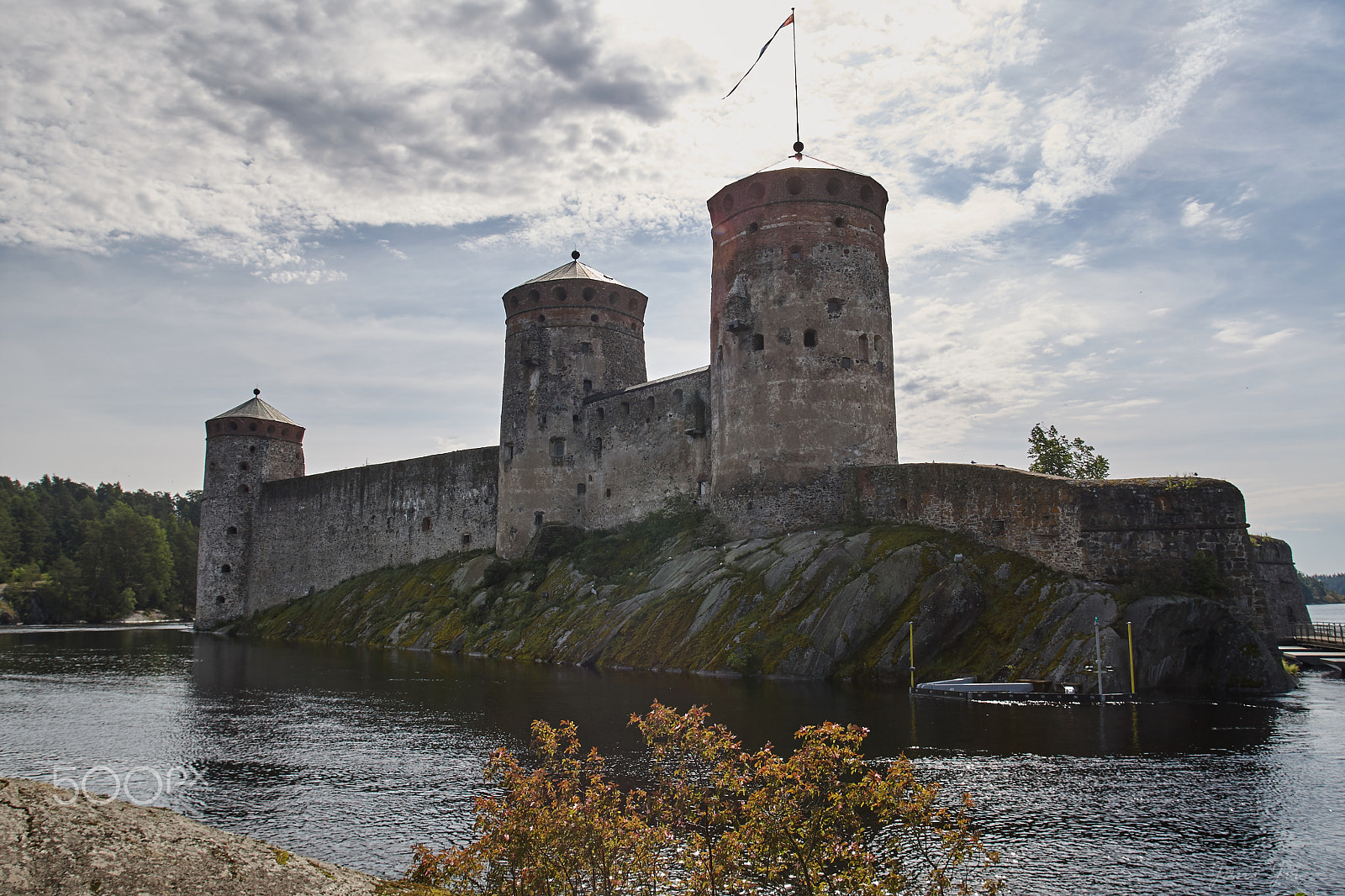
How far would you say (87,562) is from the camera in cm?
8269

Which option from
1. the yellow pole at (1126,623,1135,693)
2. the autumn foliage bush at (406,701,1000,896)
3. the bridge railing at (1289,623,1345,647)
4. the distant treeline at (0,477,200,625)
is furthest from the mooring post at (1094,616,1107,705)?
the distant treeline at (0,477,200,625)

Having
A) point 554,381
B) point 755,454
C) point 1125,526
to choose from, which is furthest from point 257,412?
point 1125,526

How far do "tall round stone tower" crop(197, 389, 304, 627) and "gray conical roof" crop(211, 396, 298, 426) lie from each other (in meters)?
0.06

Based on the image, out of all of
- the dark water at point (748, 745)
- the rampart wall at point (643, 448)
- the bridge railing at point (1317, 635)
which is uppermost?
the rampart wall at point (643, 448)

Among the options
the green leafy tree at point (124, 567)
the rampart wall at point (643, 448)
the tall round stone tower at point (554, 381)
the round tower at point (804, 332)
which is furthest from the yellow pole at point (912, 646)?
the green leafy tree at point (124, 567)

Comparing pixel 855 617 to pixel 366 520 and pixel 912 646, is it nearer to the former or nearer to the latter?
pixel 912 646

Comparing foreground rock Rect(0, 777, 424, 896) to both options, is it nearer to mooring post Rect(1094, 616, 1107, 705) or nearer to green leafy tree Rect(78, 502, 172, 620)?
mooring post Rect(1094, 616, 1107, 705)

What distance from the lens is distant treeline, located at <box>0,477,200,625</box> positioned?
81125mm

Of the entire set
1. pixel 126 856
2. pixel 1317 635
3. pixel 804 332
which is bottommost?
pixel 126 856

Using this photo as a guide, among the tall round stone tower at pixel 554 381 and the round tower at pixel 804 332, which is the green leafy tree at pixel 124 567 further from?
the round tower at pixel 804 332

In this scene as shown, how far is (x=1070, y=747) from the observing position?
16938mm

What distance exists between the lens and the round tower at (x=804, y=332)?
112 feet

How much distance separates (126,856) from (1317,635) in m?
44.7

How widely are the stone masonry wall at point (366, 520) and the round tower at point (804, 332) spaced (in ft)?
58.9
